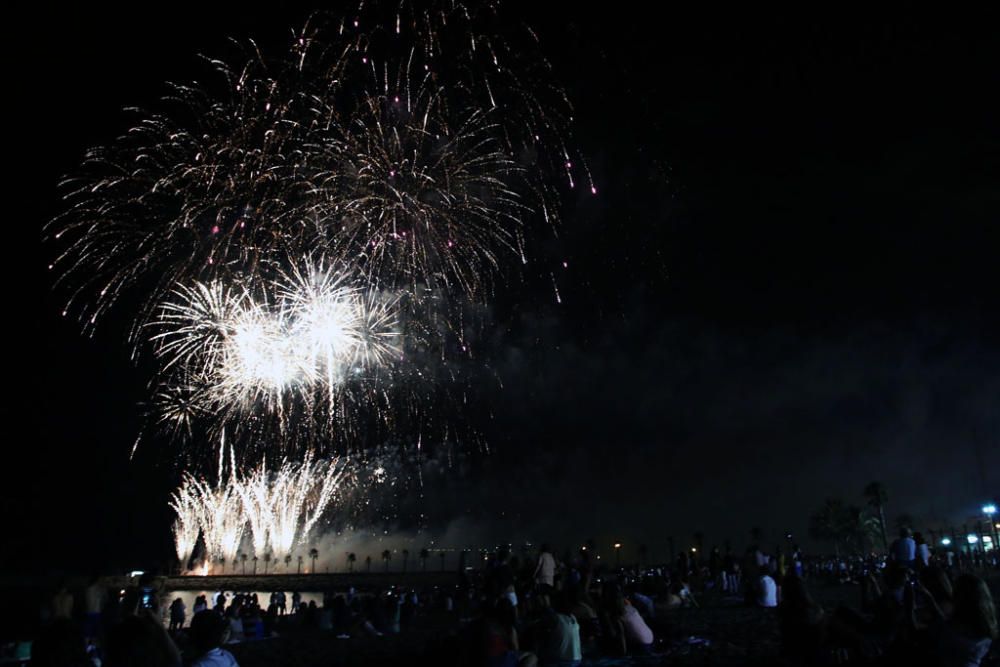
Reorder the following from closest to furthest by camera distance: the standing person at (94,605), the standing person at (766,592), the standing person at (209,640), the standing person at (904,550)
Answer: the standing person at (209,640) → the standing person at (94,605) → the standing person at (766,592) → the standing person at (904,550)

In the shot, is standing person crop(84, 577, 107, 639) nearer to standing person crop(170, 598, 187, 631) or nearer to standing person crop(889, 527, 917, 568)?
standing person crop(170, 598, 187, 631)

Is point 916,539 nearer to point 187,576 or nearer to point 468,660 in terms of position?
point 468,660

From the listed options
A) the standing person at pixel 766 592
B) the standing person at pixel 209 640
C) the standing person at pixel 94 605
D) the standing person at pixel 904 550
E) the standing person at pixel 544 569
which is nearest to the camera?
the standing person at pixel 209 640

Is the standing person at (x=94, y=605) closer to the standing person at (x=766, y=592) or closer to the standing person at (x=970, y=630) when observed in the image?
the standing person at (x=766, y=592)

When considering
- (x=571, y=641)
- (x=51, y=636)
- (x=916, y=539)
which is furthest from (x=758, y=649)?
(x=916, y=539)

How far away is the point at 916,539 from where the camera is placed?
64.1 feet

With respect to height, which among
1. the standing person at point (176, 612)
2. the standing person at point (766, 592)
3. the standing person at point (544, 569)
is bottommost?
the standing person at point (176, 612)

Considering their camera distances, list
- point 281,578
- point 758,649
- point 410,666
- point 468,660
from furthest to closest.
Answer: point 281,578 < point 410,666 < point 758,649 < point 468,660

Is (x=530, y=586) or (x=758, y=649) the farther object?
(x=530, y=586)

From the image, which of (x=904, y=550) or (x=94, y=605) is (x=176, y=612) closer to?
(x=94, y=605)

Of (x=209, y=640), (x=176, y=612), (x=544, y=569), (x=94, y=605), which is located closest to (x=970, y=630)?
(x=209, y=640)

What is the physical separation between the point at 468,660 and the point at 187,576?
12120cm

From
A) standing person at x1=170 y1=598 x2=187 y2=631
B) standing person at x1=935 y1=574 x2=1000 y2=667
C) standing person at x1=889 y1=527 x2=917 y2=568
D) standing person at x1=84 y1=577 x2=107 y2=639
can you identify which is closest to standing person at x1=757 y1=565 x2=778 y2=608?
standing person at x1=889 y1=527 x2=917 y2=568

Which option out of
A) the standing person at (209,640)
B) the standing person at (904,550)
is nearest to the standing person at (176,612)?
the standing person at (209,640)
